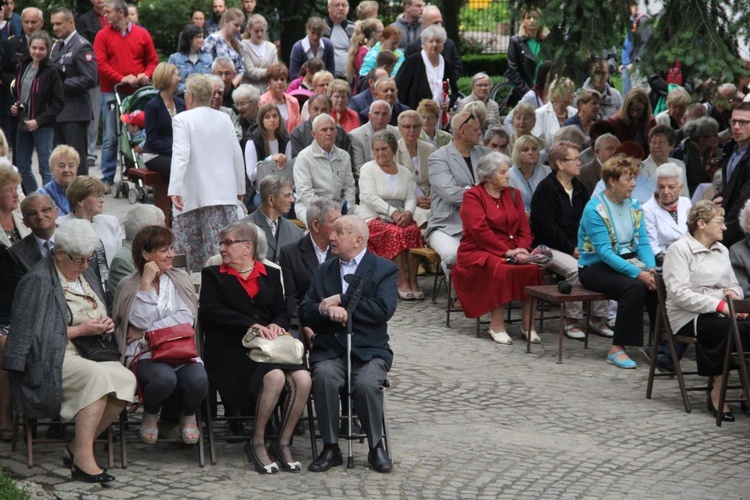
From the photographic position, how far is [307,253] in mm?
8492

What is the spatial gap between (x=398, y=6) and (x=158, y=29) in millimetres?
5725

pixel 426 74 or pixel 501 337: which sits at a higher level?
pixel 426 74

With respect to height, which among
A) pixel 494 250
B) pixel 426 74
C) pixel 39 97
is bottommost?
pixel 494 250

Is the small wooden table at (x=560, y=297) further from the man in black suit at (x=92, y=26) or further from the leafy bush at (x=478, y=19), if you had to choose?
the leafy bush at (x=478, y=19)

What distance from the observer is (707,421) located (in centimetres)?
875

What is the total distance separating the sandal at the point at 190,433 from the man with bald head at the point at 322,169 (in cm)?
473

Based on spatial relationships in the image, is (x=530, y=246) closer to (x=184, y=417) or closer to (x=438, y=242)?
(x=438, y=242)

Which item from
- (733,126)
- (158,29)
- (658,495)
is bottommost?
(658,495)

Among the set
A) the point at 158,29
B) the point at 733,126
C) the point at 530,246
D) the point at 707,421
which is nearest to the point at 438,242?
the point at 530,246

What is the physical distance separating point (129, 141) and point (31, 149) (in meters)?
1.28

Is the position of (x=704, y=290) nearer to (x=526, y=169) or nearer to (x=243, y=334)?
(x=526, y=169)

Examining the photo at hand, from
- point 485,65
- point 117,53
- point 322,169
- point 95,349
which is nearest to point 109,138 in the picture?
point 117,53

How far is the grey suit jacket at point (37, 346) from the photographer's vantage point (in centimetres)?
713

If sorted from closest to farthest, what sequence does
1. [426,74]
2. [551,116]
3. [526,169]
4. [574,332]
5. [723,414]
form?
[723,414] < [574,332] < [526,169] < [551,116] < [426,74]
